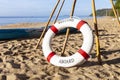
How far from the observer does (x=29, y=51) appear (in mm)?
6289

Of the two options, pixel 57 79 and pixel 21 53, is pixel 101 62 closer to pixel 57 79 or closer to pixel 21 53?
pixel 57 79

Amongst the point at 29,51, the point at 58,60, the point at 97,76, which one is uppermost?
the point at 29,51

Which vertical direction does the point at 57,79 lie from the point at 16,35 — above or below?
below

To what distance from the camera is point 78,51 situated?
189 inches

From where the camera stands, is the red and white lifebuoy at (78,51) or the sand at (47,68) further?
the red and white lifebuoy at (78,51)

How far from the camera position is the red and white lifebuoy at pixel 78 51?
15.5ft

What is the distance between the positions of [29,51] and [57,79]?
2188mm

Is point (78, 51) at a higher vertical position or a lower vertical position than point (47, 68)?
higher

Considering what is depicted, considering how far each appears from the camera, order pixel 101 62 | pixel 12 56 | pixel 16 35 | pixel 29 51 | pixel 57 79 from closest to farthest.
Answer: pixel 57 79, pixel 101 62, pixel 12 56, pixel 29 51, pixel 16 35

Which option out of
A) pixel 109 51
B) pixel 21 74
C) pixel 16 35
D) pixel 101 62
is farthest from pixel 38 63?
pixel 16 35

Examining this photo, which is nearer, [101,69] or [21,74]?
[21,74]

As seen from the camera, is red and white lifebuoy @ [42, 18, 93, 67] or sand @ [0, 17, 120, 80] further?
red and white lifebuoy @ [42, 18, 93, 67]

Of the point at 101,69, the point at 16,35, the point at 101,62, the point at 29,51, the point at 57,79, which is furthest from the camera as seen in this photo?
the point at 16,35

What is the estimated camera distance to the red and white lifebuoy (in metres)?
4.74
